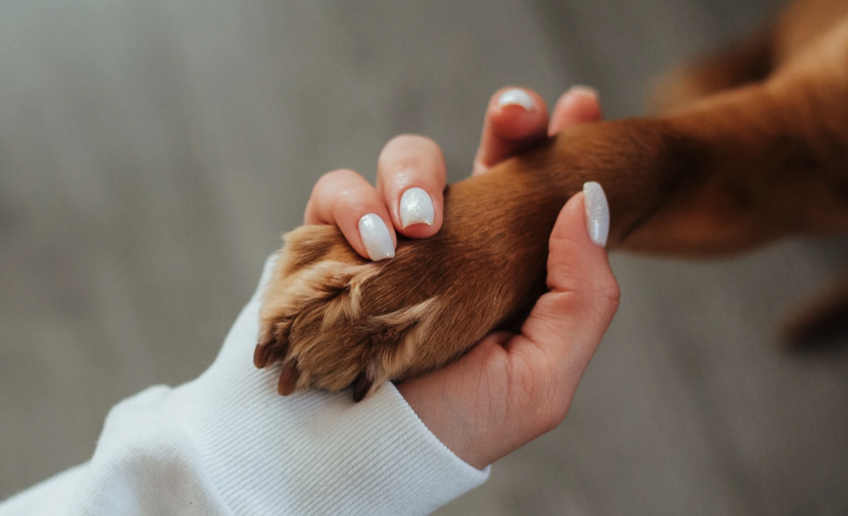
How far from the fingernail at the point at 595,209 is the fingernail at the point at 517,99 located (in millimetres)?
149

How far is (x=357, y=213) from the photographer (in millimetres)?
637

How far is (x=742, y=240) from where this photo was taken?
0.95 meters

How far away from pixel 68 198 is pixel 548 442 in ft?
3.74

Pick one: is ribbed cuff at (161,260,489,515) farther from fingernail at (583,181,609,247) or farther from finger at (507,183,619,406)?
fingernail at (583,181,609,247)

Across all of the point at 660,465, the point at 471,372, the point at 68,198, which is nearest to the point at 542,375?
the point at 471,372

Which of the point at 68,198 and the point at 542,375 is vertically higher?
the point at 68,198

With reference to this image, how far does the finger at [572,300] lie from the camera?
67 cm

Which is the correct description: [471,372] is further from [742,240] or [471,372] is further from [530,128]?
[742,240]

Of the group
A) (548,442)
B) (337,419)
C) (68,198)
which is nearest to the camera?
(337,419)

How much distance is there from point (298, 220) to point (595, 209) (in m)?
0.75

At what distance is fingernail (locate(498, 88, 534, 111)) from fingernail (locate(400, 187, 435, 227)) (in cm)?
21

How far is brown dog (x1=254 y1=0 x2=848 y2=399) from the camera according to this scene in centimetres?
60

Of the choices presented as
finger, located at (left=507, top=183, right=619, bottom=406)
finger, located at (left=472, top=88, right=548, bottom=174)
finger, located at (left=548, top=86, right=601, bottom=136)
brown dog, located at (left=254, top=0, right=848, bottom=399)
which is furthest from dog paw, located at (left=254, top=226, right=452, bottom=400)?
finger, located at (left=548, top=86, right=601, bottom=136)

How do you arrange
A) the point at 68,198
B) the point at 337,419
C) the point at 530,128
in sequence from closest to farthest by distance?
the point at 337,419, the point at 530,128, the point at 68,198
